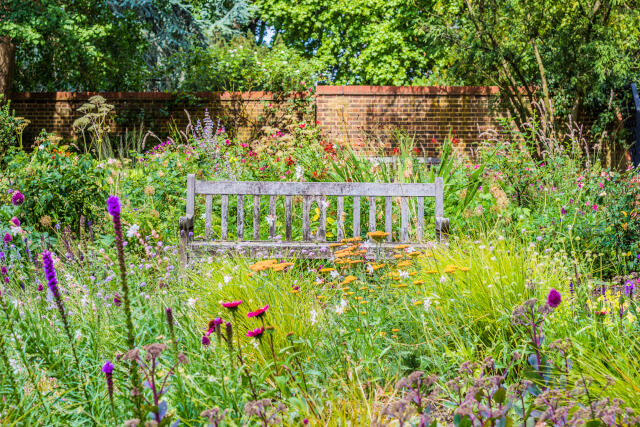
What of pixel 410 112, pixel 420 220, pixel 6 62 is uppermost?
pixel 6 62

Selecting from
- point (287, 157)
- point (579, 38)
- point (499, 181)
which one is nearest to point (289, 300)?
point (499, 181)

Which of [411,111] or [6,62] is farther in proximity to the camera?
[6,62]

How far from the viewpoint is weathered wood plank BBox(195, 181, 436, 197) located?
4.21m

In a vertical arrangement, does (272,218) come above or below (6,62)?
below

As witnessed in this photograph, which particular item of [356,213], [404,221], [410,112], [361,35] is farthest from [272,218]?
[361,35]

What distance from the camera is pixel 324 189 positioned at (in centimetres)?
429

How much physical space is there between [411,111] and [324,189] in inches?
285

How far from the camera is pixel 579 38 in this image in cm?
923

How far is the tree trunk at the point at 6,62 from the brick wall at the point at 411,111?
20.3 ft

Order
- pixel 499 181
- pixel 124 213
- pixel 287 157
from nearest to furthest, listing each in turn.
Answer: pixel 124 213
pixel 499 181
pixel 287 157

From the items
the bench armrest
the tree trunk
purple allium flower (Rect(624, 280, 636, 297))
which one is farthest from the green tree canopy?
purple allium flower (Rect(624, 280, 636, 297))

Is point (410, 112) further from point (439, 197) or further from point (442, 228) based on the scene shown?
point (442, 228)

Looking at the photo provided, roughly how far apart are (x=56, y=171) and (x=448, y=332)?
3680 millimetres

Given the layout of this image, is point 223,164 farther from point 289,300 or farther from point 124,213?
point 289,300
